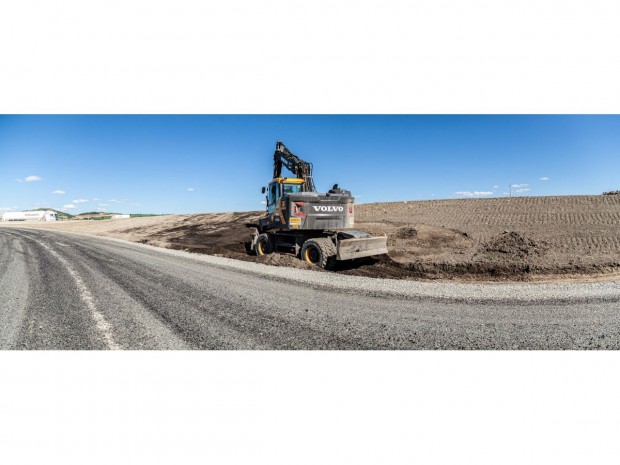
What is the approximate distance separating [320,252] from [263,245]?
3.79 m

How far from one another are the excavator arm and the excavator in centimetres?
6

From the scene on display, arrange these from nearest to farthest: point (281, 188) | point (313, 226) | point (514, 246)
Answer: point (313, 226) < point (281, 188) < point (514, 246)

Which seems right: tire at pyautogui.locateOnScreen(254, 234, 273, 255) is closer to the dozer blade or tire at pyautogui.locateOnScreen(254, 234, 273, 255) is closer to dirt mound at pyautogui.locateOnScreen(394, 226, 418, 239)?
the dozer blade

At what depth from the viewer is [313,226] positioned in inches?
479

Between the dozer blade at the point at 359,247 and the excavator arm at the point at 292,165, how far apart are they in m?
3.81

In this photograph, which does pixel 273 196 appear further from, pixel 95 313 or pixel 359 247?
pixel 95 313

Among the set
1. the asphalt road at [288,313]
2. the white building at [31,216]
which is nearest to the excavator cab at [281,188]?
the asphalt road at [288,313]

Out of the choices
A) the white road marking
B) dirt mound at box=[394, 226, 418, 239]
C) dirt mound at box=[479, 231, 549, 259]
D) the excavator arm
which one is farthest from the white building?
dirt mound at box=[479, 231, 549, 259]

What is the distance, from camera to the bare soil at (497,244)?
11062 mm

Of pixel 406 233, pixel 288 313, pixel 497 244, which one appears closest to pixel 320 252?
pixel 288 313

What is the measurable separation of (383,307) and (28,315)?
6.61m

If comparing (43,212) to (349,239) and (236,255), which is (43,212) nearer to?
(236,255)

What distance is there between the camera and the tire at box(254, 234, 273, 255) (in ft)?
45.9

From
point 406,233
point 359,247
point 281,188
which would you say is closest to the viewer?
point 359,247
